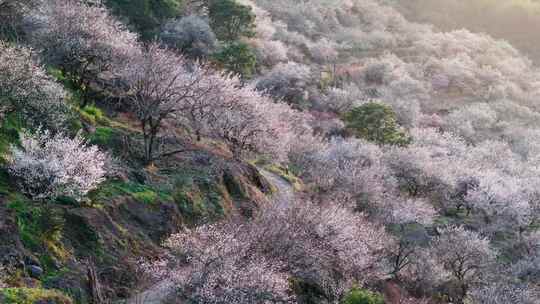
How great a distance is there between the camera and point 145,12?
4597cm

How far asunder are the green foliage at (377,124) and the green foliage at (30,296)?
1486 inches

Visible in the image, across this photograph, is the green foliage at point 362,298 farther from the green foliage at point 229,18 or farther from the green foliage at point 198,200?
the green foliage at point 229,18

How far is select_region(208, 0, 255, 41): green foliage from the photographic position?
60.0m

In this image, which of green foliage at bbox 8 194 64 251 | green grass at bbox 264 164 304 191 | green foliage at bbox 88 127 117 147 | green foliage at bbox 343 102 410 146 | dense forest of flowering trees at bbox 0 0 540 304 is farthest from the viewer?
green foliage at bbox 343 102 410 146

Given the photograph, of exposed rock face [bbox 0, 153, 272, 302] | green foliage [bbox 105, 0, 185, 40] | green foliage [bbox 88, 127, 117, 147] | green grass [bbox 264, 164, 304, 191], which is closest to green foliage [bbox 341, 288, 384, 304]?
exposed rock face [bbox 0, 153, 272, 302]

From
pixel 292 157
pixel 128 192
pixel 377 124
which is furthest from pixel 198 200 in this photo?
pixel 377 124

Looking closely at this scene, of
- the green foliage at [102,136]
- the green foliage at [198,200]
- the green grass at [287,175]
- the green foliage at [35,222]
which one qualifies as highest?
the green foliage at [35,222]

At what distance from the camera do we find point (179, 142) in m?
31.2

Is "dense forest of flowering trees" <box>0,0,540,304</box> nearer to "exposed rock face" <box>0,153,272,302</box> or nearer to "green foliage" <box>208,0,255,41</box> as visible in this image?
"green foliage" <box>208,0,255,41</box>

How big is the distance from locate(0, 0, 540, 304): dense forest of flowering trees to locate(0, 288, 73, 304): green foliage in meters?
3.79

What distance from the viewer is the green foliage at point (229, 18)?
60.0 m

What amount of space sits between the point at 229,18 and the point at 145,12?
16.0 metres

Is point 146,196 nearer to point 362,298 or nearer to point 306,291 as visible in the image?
point 306,291

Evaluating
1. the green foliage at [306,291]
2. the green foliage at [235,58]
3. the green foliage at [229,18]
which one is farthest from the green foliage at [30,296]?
the green foliage at [229,18]
